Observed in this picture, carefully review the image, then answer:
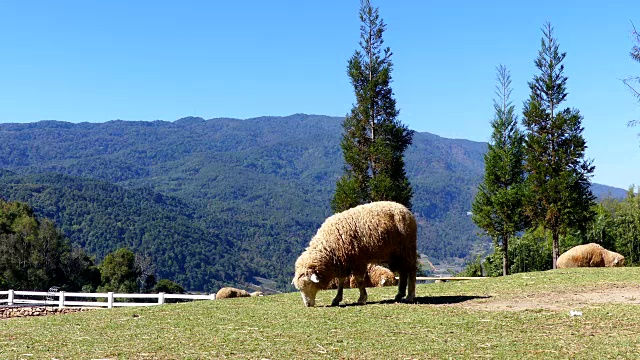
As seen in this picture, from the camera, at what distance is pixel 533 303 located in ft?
47.5

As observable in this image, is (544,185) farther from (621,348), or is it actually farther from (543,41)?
(621,348)

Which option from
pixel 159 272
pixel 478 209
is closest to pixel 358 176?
pixel 478 209

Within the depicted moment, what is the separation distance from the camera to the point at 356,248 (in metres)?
14.7

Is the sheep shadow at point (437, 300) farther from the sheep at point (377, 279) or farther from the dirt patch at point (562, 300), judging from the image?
the sheep at point (377, 279)

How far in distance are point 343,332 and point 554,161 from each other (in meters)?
26.9

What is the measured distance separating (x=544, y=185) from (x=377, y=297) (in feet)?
66.8

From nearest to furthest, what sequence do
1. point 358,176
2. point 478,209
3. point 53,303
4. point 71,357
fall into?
point 71,357, point 53,303, point 358,176, point 478,209

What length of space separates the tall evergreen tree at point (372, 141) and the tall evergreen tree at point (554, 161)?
710 centimetres

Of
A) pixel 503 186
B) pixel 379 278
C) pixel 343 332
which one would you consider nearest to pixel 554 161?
pixel 503 186

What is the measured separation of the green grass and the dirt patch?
0.07 metres

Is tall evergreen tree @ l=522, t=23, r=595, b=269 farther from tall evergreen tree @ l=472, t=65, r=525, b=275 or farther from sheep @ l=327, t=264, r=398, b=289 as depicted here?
sheep @ l=327, t=264, r=398, b=289

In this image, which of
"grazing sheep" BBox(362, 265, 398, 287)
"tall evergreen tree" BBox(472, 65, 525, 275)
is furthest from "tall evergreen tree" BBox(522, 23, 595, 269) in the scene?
"grazing sheep" BBox(362, 265, 398, 287)

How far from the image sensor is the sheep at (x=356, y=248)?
14.7 meters

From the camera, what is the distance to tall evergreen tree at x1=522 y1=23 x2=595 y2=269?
34031mm
